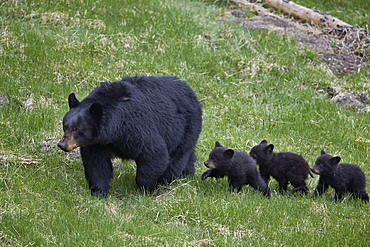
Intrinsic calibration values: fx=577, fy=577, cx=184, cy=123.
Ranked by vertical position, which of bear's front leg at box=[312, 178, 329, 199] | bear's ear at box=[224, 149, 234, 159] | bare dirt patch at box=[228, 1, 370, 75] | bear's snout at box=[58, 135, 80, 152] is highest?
bare dirt patch at box=[228, 1, 370, 75]

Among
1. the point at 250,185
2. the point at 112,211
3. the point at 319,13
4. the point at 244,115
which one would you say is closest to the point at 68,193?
the point at 112,211

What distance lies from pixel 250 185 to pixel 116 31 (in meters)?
5.69

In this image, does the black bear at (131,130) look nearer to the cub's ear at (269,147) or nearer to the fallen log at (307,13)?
the cub's ear at (269,147)

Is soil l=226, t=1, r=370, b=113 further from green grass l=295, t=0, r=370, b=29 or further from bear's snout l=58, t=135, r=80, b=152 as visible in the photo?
bear's snout l=58, t=135, r=80, b=152

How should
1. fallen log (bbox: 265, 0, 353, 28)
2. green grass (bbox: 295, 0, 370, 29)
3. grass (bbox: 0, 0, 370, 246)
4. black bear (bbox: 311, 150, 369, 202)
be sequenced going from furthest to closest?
green grass (bbox: 295, 0, 370, 29)
fallen log (bbox: 265, 0, 353, 28)
black bear (bbox: 311, 150, 369, 202)
grass (bbox: 0, 0, 370, 246)

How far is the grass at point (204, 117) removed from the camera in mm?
6137

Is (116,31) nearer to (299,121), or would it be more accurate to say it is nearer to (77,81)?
(77,81)

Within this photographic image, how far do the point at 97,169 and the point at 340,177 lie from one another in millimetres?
3273

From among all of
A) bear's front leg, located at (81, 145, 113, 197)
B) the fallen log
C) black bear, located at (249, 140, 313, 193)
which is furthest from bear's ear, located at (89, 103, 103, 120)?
the fallen log

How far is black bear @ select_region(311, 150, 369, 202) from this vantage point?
25.5 ft

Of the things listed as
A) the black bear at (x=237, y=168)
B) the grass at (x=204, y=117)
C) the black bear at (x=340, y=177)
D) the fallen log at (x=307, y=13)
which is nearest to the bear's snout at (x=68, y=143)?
the grass at (x=204, y=117)

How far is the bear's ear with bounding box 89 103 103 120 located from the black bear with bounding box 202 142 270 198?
1.67 m

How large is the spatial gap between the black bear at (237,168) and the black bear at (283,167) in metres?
0.38

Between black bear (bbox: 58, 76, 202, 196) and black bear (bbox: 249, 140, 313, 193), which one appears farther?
black bear (bbox: 249, 140, 313, 193)
